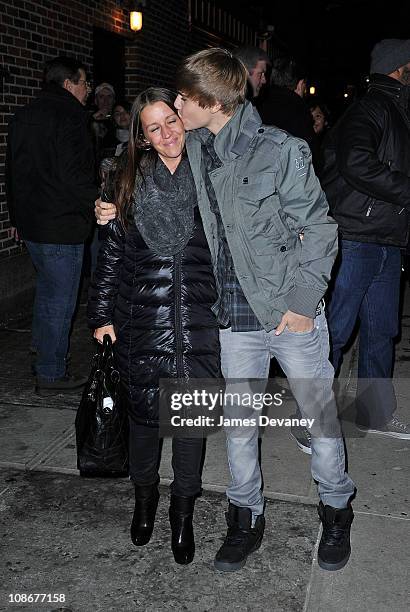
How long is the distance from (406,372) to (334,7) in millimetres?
37453

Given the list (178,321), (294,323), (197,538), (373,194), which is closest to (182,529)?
(197,538)

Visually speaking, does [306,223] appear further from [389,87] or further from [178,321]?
[389,87]

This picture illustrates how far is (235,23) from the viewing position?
1619cm

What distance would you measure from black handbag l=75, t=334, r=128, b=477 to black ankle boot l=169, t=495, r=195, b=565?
34 centimetres

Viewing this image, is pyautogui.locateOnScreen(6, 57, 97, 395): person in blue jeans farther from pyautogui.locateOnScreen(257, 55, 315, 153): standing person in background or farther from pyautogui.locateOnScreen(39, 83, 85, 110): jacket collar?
pyautogui.locateOnScreen(257, 55, 315, 153): standing person in background

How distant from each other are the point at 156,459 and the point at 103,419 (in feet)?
0.99

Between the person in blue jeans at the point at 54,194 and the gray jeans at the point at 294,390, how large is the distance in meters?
2.37

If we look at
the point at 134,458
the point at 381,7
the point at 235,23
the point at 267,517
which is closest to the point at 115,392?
the point at 134,458

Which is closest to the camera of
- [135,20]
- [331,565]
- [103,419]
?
[331,565]

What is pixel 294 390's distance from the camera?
9.66ft

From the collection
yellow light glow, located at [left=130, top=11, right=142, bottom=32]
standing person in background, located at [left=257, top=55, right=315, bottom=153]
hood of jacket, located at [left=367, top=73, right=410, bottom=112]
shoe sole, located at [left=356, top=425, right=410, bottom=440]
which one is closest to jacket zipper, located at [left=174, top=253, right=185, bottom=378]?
hood of jacket, located at [left=367, top=73, right=410, bottom=112]

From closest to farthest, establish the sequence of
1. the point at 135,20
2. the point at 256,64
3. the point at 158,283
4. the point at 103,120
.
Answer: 1. the point at 158,283
2. the point at 256,64
3. the point at 103,120
4. the point at 135,20

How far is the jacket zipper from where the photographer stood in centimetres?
286

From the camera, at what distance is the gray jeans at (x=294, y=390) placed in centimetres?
284
